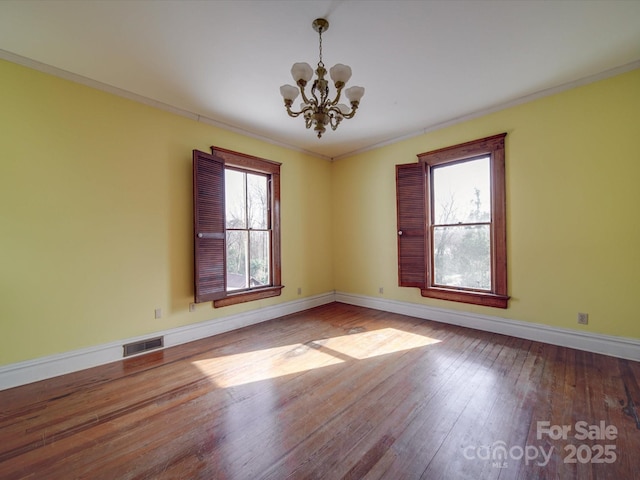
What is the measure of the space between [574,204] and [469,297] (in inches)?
62.1

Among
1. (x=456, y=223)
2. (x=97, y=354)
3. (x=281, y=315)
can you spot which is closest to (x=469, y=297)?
(x=456, y=223)

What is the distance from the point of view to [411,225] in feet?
13.7

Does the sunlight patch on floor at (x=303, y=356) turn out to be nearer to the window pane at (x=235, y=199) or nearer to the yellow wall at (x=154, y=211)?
the yellow wall at (x=154, y=211)

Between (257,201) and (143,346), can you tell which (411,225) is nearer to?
(257,201)

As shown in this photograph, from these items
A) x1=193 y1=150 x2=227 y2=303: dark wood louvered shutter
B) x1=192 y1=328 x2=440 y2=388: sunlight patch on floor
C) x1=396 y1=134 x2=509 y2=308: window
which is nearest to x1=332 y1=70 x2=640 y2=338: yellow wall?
x1=396 y1=134 x2=509 y2=308: window

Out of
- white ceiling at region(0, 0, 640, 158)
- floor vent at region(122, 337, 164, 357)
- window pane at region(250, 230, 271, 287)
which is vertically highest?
white ceiling at region(0, 0, 640, 158)

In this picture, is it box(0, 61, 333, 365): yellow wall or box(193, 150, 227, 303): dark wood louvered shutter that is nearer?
box(0, 61, 333, 365): yellow wall

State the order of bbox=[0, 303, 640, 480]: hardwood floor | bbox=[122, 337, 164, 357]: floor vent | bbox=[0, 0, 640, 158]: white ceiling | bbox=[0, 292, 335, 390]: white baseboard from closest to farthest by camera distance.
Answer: bbox=[0, 303, 640, 480]: hardwood floor, bbox=[0, 0, 640, 158]: white ceiling, bbox=[0, 292, 335, 390]: white baseboard, bbox=[122, 337, 164, 357]: floor vent

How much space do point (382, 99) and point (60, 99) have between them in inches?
132

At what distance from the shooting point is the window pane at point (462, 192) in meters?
3.57

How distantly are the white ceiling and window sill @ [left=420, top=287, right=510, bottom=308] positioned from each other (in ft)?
8.13

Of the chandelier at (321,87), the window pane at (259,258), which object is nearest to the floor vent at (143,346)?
the window pane at (259,258)

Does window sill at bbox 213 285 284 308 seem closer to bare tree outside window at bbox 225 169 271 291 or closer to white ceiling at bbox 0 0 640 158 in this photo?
bare tree outside window at bbox 225 169 271 291

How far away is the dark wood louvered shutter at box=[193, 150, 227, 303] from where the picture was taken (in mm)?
3303
